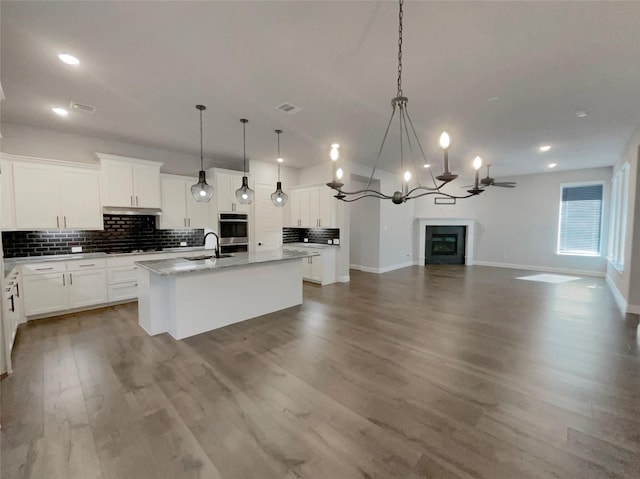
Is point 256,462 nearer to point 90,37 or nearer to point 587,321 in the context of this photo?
point 90,37

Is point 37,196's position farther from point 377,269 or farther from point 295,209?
point 377,269

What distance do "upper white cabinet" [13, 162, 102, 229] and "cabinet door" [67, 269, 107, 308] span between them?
78 cm

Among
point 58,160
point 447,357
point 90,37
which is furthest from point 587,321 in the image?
point 58,160

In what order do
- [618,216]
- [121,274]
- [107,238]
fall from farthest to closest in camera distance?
[618,216] < [107,238] < [121,274]

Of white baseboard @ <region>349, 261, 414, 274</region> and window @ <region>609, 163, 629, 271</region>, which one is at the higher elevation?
window @ <region>609, 163, 629, 271</region>

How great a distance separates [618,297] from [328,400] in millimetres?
6202

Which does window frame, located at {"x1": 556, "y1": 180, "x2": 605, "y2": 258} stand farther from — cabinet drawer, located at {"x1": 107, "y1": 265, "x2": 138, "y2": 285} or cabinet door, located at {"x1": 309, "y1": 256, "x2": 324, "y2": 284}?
cabinet drawer, located at {"x1": 107, "y1": 265, "x2": 138, "y2": 285}

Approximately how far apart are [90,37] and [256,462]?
11.1 feet

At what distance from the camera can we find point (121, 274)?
4617 mm

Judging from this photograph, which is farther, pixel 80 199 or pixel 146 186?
pixel 146 186

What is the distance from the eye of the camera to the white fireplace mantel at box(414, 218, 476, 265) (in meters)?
9.19

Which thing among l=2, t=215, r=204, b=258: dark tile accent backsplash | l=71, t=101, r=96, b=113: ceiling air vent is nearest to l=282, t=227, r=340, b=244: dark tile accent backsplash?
l=2, t=215, r=204, b=258: dark tile accent backsplash

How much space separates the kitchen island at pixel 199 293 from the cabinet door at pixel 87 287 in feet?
4.00

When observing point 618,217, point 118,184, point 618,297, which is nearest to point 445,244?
point 618,217
